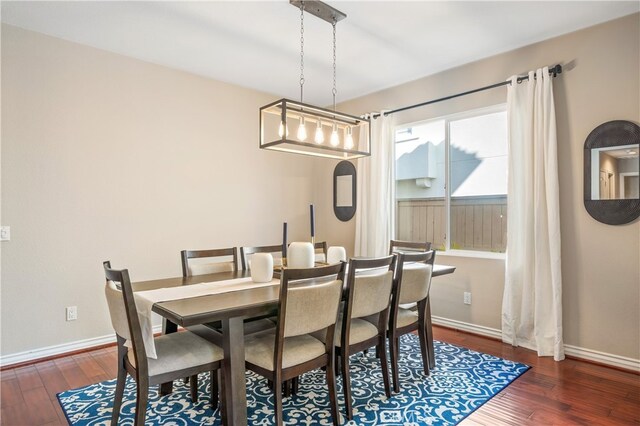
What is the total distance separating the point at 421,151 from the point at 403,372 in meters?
2.47

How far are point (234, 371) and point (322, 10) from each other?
97.4 inches

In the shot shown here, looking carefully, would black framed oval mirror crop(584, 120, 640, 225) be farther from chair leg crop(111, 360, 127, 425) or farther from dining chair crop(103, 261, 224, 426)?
chair leg crop(111, 360, 127, 425)

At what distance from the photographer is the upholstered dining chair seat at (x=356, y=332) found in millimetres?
2279

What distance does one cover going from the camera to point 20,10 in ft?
9.21

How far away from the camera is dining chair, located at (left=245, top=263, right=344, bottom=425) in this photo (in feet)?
6.18

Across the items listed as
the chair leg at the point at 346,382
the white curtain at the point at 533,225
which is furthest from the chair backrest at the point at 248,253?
the white curtain at the point at 533,225

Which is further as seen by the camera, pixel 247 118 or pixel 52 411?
pixel 247 118

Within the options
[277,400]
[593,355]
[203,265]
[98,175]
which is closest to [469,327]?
[593,355]

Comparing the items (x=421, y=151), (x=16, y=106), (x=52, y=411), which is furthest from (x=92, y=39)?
(x=421, y=151)

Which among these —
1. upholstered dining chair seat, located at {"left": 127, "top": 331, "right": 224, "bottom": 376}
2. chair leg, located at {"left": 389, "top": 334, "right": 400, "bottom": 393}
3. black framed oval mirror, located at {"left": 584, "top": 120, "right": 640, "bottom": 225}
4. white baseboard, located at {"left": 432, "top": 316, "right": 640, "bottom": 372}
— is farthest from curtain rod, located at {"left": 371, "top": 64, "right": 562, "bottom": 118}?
upholstered dining chair seat, located at {"left": 127, "top": 331, "right": 224, "bottom": 376}

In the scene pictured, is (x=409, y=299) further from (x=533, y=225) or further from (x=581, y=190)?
(x=581, y=190)

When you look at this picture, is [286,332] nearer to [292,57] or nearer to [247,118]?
[292,57]

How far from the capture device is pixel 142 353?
5.90 feet

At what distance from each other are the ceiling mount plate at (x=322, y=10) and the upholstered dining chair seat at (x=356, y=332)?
220cm
